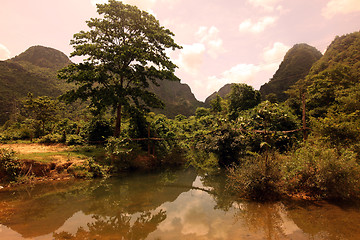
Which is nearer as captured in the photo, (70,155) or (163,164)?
(70,155)

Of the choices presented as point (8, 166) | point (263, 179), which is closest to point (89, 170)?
point (8, 166)

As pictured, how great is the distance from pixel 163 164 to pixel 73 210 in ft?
34.8

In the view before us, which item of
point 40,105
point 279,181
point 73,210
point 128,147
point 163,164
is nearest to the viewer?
point 73,210

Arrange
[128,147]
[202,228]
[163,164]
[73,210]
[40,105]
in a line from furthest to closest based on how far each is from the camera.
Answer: [40,105] → [163,164] → [128,147] → [73,210] → [202,228]

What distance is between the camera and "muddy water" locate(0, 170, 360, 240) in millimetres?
4805

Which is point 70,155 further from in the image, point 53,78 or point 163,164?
point 53,78

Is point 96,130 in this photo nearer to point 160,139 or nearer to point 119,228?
point 160,139

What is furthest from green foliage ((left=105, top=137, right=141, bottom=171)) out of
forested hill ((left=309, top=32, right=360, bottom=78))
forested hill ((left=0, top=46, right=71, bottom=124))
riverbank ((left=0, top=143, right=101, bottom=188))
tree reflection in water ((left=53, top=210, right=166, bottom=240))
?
forested hill ((left=0, top=46, right=71, bottom=124))

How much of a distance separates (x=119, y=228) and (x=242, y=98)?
30560mm

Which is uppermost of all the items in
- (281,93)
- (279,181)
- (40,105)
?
(281,93)

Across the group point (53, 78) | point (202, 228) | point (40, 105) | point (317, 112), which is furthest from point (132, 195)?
point (53, 78)

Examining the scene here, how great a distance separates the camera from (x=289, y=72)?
67.7 metres

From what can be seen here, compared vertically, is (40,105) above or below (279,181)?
above

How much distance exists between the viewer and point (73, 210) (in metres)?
6.59
